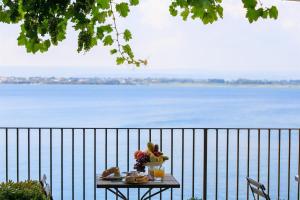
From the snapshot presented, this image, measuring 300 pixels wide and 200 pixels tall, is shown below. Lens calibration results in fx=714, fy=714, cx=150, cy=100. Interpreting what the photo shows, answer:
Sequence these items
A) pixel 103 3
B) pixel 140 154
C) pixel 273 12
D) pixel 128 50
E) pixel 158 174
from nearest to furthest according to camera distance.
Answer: pixel 273 12 → pixel 103 3 → pixel 128 50 → pixel 158 174 → pixel 140 154

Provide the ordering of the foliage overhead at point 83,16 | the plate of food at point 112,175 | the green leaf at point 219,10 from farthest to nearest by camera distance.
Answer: the plate of food at point 112,175 < the green leaf at point 219,10 < the foliage overhead at point 83,16

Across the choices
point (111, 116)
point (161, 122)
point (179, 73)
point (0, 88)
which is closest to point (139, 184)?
point (161, 122)

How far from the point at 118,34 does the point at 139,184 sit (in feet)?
7.66

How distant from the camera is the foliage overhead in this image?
12.8ft

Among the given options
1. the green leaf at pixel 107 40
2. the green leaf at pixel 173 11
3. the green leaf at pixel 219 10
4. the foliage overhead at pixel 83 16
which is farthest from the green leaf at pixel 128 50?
the green leaf at pixel 219 10

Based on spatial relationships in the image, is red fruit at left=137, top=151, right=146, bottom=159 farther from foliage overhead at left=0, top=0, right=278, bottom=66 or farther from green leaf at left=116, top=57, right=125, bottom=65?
foliage overhead at left=0, top=0, right=278, bottom=66

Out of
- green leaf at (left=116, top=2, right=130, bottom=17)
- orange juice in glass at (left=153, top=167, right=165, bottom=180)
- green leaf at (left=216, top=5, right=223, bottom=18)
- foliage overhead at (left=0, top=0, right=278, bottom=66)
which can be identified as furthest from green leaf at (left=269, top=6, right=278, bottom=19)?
orange juice in glass at (left=153, top=167, right=165, bottom=180)

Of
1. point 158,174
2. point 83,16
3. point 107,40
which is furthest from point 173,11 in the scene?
point 158,174

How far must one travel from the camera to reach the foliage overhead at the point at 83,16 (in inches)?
154

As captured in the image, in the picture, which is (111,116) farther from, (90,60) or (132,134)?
(90,60)

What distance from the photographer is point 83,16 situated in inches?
162

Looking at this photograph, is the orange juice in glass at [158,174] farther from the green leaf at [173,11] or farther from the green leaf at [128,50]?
the green leaf at [173,11]

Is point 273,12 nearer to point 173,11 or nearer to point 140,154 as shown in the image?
point 173,11

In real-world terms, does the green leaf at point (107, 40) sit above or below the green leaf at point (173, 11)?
below
